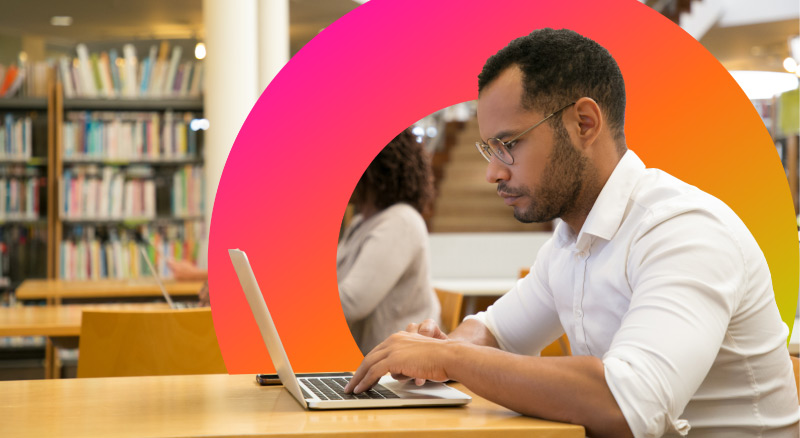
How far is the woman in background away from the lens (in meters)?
2.66

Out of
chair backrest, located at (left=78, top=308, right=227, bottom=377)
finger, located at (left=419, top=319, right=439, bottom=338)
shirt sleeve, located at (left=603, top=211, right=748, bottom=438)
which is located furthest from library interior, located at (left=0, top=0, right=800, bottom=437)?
finger, located at (left=419, top=319, right=439, bottom=338)

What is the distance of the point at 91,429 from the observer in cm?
118

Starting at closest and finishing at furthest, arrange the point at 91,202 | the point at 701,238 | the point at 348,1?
the point at 701,238, the point at 91,202, the point at 348,1

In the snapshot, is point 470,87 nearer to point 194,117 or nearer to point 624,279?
point 624,279

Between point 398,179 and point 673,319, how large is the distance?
5.72 feet

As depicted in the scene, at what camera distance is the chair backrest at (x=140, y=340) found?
2.46m

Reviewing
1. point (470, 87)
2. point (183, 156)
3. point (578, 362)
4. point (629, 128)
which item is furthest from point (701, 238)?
point (183, 156)

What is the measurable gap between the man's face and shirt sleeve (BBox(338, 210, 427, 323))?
3.87 feet

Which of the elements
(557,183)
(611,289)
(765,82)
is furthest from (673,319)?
(765,82)

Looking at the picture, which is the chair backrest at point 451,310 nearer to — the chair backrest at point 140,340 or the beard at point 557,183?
the chair backrest at point 140,340

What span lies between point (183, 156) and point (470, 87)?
421 cm

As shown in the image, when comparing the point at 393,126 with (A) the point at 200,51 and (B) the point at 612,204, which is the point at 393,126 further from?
(A) the point at 200,51

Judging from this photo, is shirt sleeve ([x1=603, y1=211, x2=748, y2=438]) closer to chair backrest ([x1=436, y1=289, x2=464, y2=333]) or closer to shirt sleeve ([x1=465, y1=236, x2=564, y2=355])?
shirt sleeve ([x1=465, y1=236, x2=564, y2=355])

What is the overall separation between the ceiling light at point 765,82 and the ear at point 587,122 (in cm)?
809
